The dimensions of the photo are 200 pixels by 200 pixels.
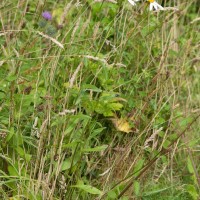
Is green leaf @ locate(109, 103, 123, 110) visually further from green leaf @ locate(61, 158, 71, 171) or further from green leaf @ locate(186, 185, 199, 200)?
green leaf @ locate(186, 185, 199, 200)

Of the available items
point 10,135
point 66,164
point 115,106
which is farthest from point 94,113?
point 10,135

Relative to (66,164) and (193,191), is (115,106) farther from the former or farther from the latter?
(193,191)

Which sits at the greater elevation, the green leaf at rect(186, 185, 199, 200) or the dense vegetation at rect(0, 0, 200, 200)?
the dense vegetation at rect(0, 0, 200, 200)

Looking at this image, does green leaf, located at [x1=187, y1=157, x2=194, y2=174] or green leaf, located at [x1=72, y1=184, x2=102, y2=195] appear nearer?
green leaf, located at [x1=72, y1=184, x2=102, y2=195]

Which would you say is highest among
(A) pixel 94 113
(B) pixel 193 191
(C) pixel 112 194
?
(A) pixel 94 113

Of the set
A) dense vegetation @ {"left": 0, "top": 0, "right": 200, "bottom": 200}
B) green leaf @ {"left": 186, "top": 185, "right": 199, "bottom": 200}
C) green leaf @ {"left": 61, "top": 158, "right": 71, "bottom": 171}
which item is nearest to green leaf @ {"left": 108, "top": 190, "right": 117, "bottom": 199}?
dense vegetation @ {"left": 0, "top": 0, "right": 200, "bottom": 200}

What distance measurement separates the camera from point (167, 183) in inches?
110

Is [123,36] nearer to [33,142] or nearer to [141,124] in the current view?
[141,124]

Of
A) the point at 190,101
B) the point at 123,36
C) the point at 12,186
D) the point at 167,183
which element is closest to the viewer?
the point at 12,186

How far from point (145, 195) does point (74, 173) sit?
355 mm

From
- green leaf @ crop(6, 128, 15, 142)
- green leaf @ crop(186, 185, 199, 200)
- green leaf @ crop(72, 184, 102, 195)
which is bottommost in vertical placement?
green leaf @ crop(186, 185, 199, 200)

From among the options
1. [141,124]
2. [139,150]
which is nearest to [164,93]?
[141,124]

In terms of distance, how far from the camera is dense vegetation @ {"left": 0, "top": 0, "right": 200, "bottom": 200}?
2354mm

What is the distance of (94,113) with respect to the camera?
2713 millimetres
